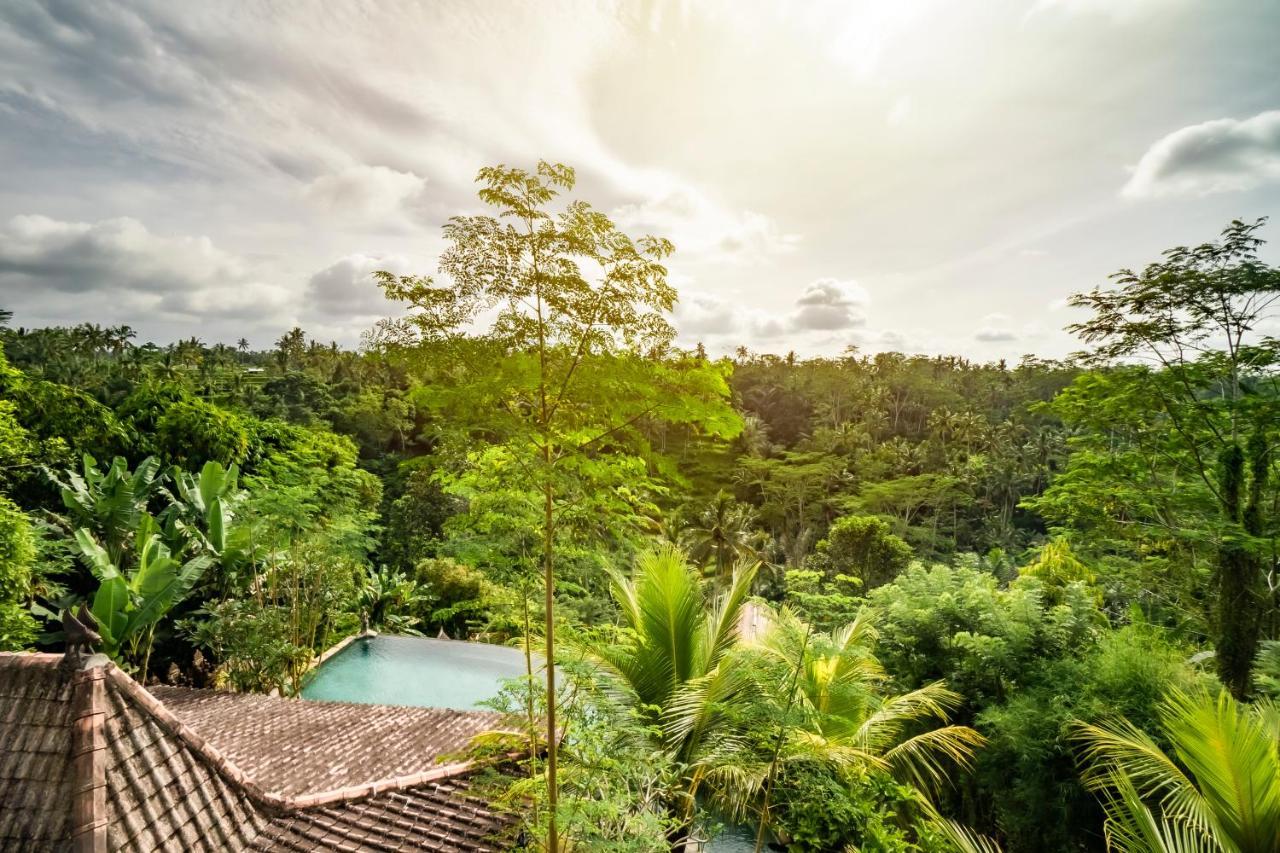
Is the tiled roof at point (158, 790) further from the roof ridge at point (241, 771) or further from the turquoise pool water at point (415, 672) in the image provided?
the turquoise pool water at point (415, 672)

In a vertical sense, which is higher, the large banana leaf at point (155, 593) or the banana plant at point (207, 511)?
the banana plant at point (207, 511)

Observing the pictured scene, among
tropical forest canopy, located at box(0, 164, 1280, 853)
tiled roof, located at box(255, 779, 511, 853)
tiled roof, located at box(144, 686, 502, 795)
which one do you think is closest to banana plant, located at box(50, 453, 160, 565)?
tropical forest canopy, located at box(0, 164, 1280, 853)

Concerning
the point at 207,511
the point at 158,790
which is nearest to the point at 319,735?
the point at 158,790

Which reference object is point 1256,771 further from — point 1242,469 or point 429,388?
point 1242,469

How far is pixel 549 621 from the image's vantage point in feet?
13.0

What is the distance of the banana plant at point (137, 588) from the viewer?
7.35 meters

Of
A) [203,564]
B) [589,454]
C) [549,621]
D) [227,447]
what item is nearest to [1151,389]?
[589,454]

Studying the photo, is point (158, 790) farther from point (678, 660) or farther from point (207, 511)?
point (207, 511)

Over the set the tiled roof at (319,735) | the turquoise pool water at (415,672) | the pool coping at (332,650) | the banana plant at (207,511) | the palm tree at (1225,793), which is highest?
the banana plant at (207,511)

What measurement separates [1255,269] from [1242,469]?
9.37ft

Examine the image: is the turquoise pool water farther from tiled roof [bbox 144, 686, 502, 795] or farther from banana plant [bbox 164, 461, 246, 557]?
tiled roof [bbox 144, 686, 502, 795]

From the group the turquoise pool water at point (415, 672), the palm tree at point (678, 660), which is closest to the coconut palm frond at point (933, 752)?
the palm tree at point (678, 660)

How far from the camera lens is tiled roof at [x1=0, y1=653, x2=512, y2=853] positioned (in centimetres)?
308

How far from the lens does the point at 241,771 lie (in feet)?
13.5
